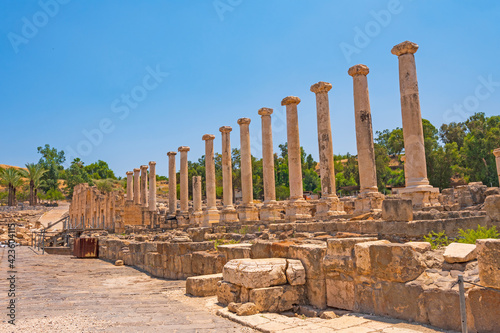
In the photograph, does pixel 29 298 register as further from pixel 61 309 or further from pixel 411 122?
pixel 411 122

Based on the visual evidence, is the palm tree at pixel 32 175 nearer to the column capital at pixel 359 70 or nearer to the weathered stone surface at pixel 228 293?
the column capital at pixel 359 70

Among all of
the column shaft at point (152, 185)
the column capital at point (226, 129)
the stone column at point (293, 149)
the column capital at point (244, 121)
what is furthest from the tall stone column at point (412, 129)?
the column shaft at point (152, 185)

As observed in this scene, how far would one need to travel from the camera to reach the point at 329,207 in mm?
17844

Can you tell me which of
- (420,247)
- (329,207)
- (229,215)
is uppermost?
(329,207)

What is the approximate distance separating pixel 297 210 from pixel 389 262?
13.3 m

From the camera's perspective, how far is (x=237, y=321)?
6.33 m

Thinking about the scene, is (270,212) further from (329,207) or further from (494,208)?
(494,208)

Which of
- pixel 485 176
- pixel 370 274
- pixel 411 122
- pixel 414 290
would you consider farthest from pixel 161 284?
pixel 485 176

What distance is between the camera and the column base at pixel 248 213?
2274 cm

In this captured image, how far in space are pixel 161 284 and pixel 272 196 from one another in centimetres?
1131

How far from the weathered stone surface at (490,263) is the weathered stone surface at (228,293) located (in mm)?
4132

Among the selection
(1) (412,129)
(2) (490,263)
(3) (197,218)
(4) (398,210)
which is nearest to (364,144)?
(1) (412,129)

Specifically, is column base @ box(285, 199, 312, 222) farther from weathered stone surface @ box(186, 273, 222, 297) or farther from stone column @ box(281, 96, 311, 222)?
weathered stone surface @ box(186, 273, 222, 297)

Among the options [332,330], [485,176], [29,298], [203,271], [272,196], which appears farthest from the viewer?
[485,176]
